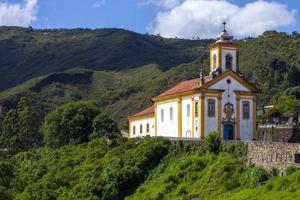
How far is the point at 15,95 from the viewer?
142m

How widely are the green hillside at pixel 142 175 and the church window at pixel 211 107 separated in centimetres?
607

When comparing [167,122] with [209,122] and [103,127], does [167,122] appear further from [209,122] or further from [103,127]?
[103,127]

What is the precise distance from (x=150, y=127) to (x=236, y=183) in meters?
27.1

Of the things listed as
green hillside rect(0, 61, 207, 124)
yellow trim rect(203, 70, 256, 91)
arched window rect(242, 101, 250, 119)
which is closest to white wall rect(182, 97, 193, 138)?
yellow trim rect(203, 70, 256, 91)

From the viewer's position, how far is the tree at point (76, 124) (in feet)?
199

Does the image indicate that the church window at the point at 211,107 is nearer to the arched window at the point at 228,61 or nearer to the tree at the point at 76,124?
the arched window at the point at 228,61

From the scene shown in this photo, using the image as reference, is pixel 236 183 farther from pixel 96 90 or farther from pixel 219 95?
pixel 96 90

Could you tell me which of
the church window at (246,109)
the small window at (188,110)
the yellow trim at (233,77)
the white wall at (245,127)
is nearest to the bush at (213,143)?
the yellow trim at (233,77)

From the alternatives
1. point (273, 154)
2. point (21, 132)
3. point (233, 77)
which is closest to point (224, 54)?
point (233, 77)

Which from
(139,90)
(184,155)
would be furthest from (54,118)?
(139,90)

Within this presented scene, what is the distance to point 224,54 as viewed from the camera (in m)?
55.1

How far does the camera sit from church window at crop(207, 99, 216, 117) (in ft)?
171

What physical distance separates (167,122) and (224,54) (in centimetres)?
778

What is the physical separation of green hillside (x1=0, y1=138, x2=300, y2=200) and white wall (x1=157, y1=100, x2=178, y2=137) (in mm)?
4421
